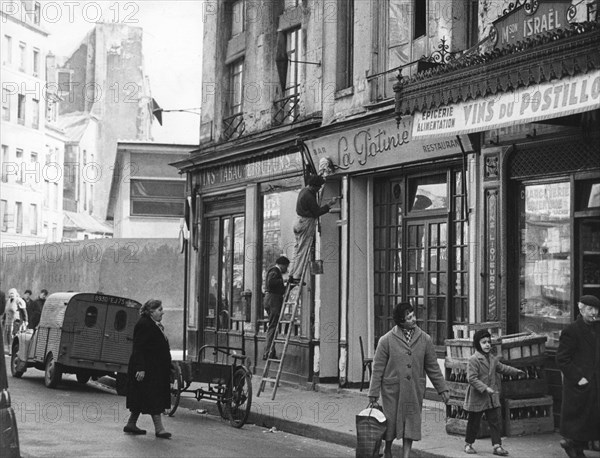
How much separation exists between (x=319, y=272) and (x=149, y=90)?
58717 millimetres

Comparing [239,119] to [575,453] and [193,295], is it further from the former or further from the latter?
[575,453]

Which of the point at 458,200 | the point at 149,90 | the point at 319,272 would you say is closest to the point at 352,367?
the point at 319,272

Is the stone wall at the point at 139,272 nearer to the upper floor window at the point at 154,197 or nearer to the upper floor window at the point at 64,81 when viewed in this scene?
the upper floor window at the point at 154,197

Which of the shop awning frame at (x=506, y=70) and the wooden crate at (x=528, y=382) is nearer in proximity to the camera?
the shop awning frame at (x=506, y=70)

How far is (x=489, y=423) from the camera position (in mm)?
12453

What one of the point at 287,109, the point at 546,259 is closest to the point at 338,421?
the point at 546,259

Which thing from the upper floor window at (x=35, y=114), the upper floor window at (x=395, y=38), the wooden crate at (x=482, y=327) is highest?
the upper floor window at (x=35, y=114)

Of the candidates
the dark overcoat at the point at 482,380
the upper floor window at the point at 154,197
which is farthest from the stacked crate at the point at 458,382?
the upper floor window at the point at 154,197

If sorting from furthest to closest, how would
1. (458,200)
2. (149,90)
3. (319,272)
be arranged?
1. (149,90)
2. (319,272)
3. (458,200)

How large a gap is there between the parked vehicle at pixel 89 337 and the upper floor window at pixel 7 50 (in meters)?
58.0

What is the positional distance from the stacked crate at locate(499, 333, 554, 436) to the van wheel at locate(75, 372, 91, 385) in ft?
32.7

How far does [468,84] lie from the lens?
13883 mm

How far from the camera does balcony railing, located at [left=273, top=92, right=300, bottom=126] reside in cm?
2153

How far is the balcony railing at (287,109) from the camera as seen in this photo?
2153cm
